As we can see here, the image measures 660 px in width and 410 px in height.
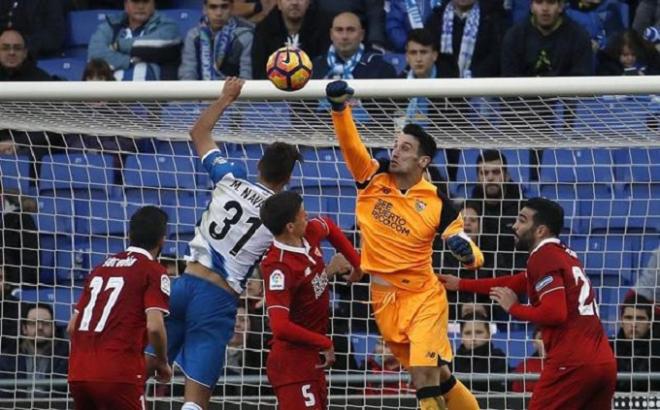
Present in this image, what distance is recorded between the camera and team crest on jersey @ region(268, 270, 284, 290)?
9.40 metres

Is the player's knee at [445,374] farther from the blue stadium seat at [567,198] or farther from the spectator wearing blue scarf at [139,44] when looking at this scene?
the spectator wearing blue scarf at [139,44]

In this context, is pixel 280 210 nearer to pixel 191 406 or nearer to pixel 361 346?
pixel 191 406

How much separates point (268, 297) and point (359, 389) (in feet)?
7.88

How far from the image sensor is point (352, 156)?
32.3ft

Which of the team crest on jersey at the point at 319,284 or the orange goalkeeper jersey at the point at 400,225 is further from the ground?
the orange goalkeeper jersey at the point at 400,225

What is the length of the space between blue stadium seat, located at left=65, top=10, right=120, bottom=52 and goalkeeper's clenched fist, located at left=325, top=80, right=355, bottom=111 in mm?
5348

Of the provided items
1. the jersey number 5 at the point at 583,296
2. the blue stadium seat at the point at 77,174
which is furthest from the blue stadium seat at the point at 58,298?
the jersey number 5 at the point at 583,296

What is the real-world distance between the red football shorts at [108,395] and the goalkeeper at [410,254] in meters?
1.57

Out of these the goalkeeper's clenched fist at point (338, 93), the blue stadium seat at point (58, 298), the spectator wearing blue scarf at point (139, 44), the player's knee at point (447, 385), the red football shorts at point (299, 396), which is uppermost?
the spectator wearing blue scarf at point (139, 44)

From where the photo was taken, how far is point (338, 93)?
960 centimetres

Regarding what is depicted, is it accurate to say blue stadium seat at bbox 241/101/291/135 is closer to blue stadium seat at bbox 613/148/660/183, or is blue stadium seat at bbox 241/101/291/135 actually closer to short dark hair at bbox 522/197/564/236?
short dark hair at bbox 522/197/564/236

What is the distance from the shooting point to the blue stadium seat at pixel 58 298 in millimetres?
12030

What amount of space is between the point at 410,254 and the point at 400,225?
175mm

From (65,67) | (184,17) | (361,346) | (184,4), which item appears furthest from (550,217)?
(184,4)
